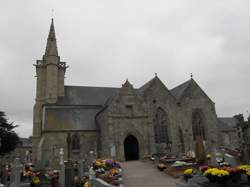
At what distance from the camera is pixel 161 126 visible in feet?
105

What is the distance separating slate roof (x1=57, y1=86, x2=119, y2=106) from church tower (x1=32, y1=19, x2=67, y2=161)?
1142 mm

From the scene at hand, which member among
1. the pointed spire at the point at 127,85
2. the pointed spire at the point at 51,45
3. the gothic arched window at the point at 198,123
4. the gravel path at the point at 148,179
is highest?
the pointed spire at the point at 51,45

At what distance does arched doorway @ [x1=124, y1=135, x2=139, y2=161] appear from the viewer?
29.0m

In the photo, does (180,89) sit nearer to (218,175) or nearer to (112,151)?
(112,151)

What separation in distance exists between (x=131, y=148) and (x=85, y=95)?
1163 cm

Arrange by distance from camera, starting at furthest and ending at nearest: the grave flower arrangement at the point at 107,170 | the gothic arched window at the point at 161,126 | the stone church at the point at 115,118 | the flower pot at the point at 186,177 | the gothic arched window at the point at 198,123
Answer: the gothic arched window at the point at 198,123
the gothic arched window at the point at 161,126
the stone church at the point at 115,118
the grave flower arrangement at the point at 107,170
the flower pot at the point at 186,177

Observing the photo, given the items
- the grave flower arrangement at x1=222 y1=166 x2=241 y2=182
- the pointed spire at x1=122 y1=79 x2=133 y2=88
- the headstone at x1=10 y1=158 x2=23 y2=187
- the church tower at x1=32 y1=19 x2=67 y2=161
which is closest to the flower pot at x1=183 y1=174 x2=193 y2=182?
the grave flower arrangement at x1=222 y1=166 x2=241 y2=182

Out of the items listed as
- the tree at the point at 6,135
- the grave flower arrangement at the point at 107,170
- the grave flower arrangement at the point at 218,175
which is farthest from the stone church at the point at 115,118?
the grave flower arrangement at the point at 218,175

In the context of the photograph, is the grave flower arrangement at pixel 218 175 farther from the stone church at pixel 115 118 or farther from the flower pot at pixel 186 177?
the stone church at pixel 115 118

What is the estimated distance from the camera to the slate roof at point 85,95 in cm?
3477

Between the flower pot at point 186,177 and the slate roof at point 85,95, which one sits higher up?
the slate roof at point 85,95

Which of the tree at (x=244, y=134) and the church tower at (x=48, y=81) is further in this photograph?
the church tower at (x=48, y=81)

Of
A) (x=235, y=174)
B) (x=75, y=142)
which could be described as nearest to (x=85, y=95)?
(x=75, y=142)

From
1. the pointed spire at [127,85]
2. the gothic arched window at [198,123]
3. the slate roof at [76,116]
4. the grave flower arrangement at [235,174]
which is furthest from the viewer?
the gothic arched window at [198,123]
